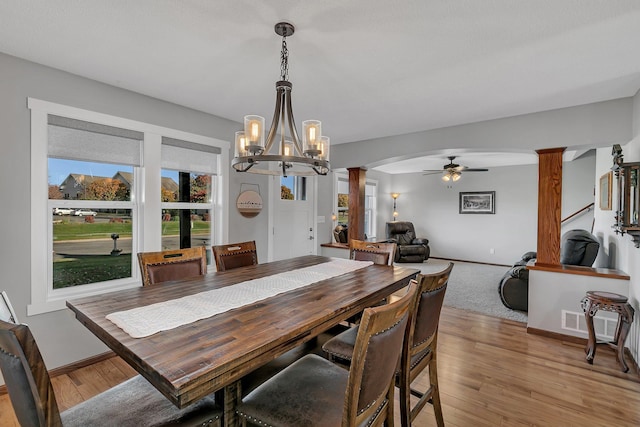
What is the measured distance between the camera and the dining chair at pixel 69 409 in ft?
2.78

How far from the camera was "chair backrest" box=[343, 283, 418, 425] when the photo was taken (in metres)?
1.00

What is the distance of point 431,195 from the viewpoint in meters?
8.07

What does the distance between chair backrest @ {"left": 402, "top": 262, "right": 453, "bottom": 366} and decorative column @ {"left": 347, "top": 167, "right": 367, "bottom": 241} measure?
3.23m

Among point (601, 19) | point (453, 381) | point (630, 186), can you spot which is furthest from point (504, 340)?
point (601, 19)

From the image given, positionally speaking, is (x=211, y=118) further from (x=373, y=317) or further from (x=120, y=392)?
(x=373, y=317)

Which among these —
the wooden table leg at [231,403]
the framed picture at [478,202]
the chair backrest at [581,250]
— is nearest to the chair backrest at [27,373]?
the wooden table leg at [231,403]


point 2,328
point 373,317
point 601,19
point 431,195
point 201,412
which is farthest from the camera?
point 431,195

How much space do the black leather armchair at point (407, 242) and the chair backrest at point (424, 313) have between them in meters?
5.49

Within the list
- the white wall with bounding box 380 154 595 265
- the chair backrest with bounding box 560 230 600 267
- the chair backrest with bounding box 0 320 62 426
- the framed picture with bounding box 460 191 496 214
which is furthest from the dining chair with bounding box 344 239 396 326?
the framed picture with bounding box 460 191 496 214

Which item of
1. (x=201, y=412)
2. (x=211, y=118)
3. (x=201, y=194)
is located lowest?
(x=201, y=412)

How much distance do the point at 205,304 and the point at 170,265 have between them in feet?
2.75

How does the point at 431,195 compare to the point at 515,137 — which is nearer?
the point at 515,137

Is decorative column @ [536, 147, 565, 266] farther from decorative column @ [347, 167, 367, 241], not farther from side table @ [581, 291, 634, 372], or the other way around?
decorative column @ [347, 167, 367, 241]

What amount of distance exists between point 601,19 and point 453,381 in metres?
2.60
